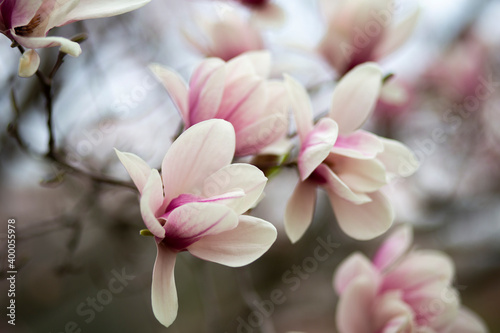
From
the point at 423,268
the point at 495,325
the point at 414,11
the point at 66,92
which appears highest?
the point at 414,11

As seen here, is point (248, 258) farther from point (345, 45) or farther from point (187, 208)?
point (345, 45)

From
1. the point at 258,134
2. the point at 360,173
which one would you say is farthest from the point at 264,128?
the point at 360,173

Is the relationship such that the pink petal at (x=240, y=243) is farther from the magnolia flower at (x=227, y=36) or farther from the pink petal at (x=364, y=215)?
the magnolia flower at (x=227, y=36)

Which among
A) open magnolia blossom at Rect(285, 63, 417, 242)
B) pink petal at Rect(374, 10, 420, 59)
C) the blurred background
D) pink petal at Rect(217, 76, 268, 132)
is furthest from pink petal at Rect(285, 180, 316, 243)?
pink petal at Rect(374, 10, 420, 59)

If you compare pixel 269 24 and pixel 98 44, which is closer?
pixel 269 24

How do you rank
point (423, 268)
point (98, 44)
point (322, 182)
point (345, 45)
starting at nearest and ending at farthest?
1. point (322, 182)
2. point (423, 268)
3. point (345, 45)
4. point (98, 44)

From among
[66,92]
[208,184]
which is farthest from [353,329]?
[66,92]
